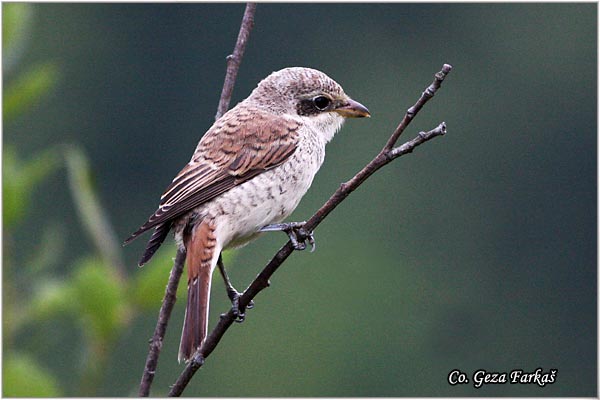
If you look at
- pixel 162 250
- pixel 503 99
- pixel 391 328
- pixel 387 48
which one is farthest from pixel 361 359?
pixel 162 250

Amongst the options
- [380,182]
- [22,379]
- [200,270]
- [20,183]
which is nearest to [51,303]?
[22,379]

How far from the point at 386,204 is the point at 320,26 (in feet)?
15.1

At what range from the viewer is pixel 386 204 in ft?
62.1

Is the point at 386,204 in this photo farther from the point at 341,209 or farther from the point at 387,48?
the point at 387,48

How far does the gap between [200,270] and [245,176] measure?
0.44 meters

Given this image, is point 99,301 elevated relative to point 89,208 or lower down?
lower down

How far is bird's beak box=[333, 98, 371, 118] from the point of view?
4.41 m

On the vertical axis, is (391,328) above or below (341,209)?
below

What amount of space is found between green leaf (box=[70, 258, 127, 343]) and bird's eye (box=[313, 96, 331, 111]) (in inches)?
45.7

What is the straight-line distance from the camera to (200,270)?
3848 millimetres

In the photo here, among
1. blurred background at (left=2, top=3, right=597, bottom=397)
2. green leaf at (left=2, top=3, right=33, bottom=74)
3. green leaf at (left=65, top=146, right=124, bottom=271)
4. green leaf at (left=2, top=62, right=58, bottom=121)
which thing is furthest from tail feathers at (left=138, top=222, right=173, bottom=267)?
blurred background at (left=2, top=3, right=597, bottom=397)

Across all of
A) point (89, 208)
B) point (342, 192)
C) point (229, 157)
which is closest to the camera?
point (342, 192)

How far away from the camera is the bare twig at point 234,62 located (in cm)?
353

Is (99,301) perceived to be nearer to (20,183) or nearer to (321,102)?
(20,183)
